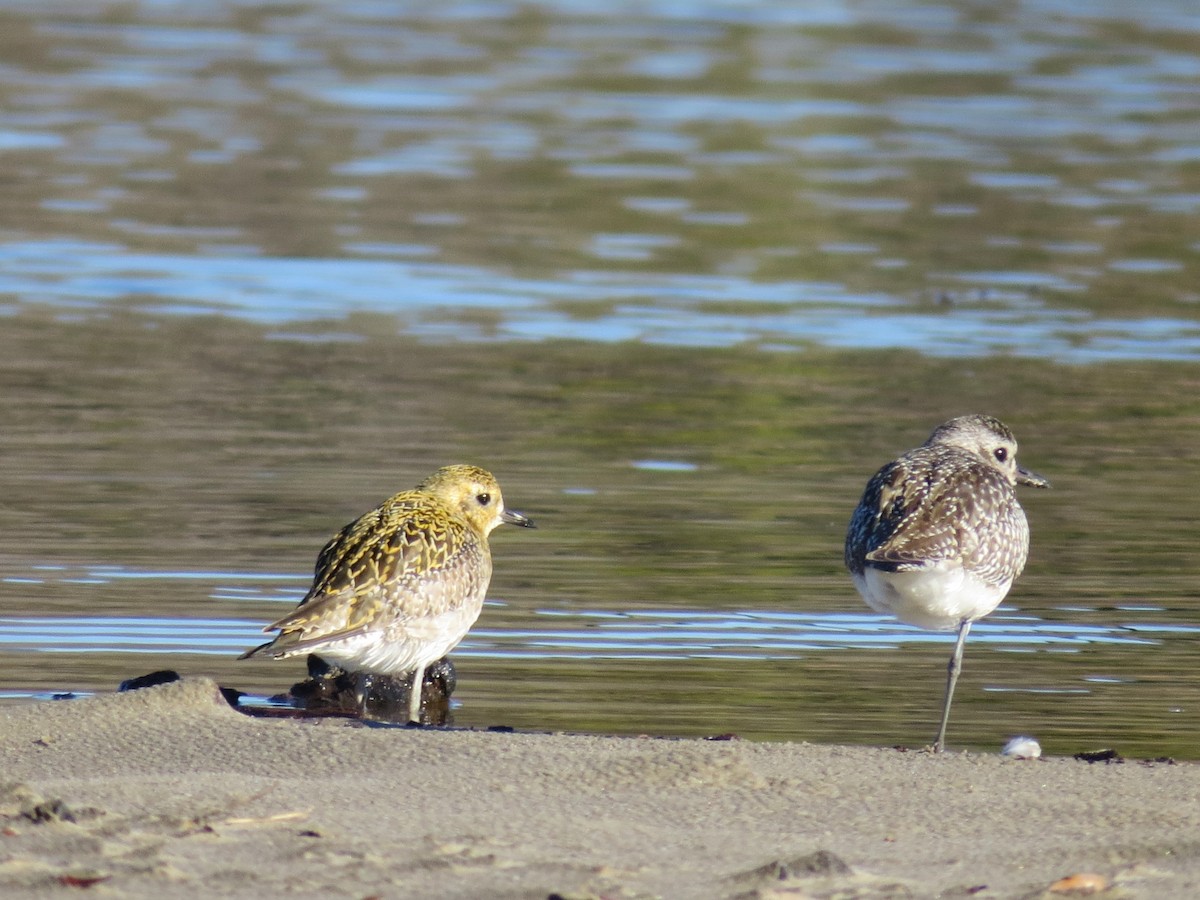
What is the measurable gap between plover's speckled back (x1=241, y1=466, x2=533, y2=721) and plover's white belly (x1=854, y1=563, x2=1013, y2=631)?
1629 millimetres

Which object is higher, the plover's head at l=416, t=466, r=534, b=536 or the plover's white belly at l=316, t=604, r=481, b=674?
the plover's head at l=416, t=466, r=534, b=536

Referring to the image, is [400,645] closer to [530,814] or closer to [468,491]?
[468,491]

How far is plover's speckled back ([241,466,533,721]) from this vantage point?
30.0 ft

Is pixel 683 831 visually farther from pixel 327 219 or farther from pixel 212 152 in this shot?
pixel 212 152

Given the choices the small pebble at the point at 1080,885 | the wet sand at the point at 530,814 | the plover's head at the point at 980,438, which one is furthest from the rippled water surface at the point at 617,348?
the small pebble at the point at 1080,885

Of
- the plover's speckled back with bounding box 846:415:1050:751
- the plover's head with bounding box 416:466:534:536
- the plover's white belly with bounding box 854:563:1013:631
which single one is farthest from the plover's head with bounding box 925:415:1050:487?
the plover's head with bounding box 416:466:534:536

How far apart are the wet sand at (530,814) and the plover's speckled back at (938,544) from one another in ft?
4.36

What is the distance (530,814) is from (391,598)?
2.46 m

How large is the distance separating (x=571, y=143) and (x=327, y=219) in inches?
200

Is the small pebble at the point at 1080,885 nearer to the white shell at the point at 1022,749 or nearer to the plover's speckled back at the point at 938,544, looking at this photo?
the white shell at the point at 1022,749

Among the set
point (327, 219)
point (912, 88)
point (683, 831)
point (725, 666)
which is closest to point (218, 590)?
point (725, 666)

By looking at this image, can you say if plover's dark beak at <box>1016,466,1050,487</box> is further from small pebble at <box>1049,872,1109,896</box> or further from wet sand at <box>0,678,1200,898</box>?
small pebble at <box>1049,872,1109,896</box>

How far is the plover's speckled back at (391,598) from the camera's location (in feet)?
30.0

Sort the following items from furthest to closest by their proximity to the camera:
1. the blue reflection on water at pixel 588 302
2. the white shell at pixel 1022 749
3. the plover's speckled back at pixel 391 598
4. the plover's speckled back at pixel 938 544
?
the blue reflection on water at pixel 588 302 → the plover's speckled back at pixel 938 544 → the plover's speckled back at pixel 391 598 → the white shell at pixel 1022 749
